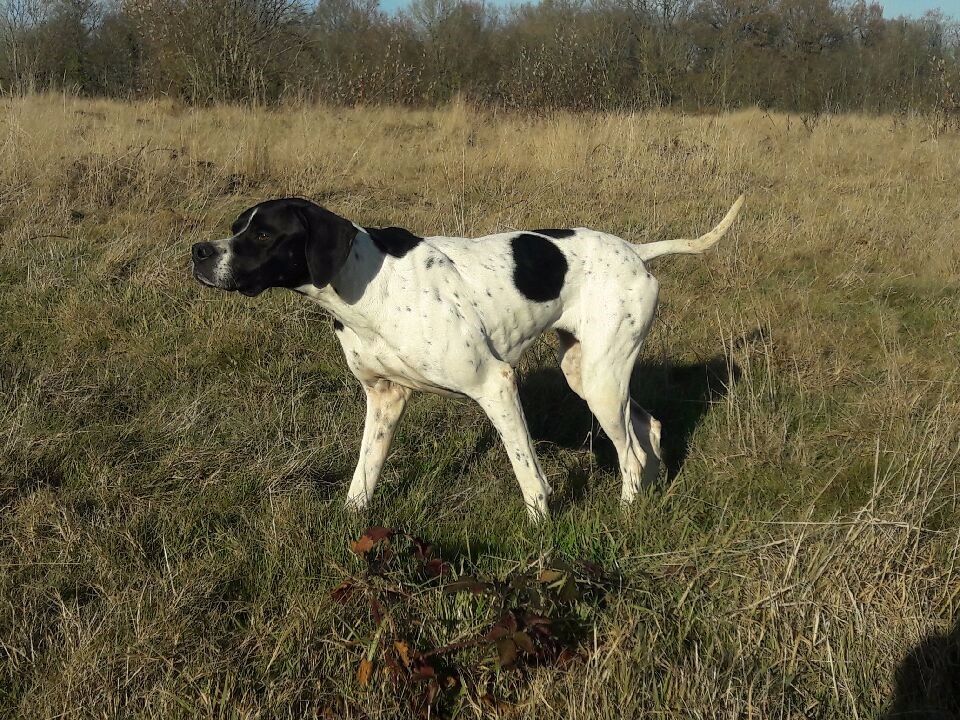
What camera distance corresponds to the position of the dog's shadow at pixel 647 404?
4.73 meters

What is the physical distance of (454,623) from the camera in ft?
9.22

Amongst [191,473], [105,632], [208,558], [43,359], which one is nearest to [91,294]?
[43,359]

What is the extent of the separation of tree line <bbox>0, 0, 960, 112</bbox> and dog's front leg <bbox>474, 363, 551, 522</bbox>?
7892mm

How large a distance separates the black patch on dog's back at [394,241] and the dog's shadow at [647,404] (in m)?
1.40

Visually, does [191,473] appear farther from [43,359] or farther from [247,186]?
[247,186]

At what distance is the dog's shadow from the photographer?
4.73 metres

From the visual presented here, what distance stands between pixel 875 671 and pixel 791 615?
28cm

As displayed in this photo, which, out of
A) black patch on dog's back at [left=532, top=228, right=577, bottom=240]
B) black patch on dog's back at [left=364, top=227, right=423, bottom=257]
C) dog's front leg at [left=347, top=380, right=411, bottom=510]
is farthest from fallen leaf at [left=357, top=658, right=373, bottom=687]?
black patch on dog's back at [left=532, top=228, right=577, bottom=240]

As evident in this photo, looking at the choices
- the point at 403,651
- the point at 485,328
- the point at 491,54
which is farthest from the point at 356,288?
the point at 491,54

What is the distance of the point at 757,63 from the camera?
93.1ft

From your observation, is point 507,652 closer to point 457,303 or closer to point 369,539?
point 369,539

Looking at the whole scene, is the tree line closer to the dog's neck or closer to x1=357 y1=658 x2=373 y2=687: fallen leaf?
the dog's neck

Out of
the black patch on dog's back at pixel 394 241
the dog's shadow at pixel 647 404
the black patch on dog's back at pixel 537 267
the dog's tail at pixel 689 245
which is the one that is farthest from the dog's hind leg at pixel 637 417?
the black patch on dog's back at pixel 394 241

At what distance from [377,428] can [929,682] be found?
87.8 inches
